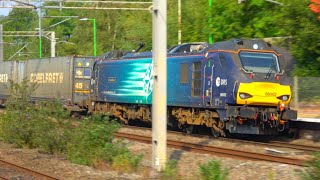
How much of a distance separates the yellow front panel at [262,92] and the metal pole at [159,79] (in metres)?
5.24

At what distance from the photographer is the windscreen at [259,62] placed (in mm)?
17656

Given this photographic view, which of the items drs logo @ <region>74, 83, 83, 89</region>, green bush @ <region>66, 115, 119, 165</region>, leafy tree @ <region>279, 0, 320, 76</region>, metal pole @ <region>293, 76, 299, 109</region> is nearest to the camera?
green bush @ <region>66, 115, 119, 165</region>

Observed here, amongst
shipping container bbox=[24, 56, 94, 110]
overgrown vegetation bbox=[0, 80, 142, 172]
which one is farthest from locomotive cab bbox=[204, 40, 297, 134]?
shipping container bbox=[24, 56, 94, 110]

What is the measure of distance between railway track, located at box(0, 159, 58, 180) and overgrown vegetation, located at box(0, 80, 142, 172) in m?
1.35

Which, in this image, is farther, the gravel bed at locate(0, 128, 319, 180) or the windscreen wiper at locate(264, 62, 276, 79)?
the windscreen wiper at locate(264, 62, 276, 79)

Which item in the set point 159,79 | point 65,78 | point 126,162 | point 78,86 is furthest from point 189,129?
point 65,78

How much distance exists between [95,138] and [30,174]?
2.08 m

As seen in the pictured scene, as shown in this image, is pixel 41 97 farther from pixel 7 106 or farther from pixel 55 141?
pixel 55 141

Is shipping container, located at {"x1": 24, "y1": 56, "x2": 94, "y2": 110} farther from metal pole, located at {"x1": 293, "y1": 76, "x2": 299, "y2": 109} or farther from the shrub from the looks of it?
the shrub

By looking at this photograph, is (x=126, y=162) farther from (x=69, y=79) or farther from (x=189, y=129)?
(x=69, y=79)

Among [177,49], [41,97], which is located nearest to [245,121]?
[177,49]

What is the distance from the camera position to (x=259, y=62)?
17875 mm

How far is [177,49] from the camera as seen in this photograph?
20656 mm

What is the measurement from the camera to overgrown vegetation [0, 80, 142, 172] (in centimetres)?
1350
